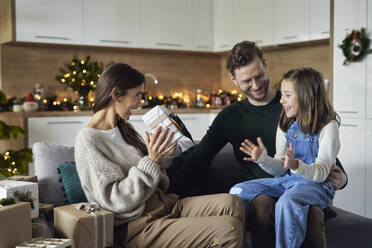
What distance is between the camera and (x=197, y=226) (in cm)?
173

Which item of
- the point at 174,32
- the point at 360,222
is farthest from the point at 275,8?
the point at 360,222

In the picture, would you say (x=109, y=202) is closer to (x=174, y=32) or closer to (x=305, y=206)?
(x=305, y=206)

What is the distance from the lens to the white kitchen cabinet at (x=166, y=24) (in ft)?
17.1

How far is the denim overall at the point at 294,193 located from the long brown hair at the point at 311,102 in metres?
0.05

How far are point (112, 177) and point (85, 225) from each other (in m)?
0.28

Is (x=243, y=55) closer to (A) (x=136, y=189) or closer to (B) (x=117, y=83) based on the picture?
(B) (x=117, y=83)

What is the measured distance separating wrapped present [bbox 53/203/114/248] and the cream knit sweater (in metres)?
0.11

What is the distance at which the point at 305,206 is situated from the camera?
181cm

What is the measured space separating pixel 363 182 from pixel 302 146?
1.96m

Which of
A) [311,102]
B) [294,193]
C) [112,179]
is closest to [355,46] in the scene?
[311,102]

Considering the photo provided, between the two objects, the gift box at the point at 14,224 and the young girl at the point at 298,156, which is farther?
the young girl at the point at 298,156

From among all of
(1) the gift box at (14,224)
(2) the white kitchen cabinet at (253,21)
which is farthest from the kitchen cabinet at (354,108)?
(1) the gift box at (14,224)

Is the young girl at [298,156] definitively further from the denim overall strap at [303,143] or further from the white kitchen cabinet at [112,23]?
the white kitchen cabinet at [112,23]

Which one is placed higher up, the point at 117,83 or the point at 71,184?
the point at 117,83
